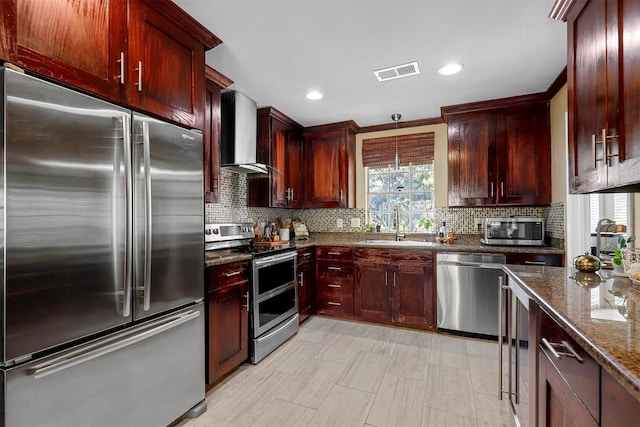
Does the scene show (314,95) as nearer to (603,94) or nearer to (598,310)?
(603,94)

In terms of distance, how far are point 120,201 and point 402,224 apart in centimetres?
339

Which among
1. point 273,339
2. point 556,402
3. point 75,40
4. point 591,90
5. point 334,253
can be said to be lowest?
point 273,339

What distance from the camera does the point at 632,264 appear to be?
4.61 ft

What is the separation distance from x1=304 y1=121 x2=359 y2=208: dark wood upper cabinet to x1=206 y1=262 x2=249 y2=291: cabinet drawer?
1.86 metres

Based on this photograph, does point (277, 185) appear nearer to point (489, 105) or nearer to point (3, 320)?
point (489, 105)

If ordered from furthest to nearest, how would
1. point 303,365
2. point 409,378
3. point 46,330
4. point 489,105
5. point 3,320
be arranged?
point 489,105, point 303,365, point 409,378, point 46,330, point 3,320

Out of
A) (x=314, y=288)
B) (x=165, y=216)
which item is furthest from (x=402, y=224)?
(x=165, y=216)

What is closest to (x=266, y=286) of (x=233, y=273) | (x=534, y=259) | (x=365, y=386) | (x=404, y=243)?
(x=233, y=273)

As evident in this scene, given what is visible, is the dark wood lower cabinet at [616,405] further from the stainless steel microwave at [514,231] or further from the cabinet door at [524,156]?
the cabinet door at [524,156]

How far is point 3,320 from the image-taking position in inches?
42.6

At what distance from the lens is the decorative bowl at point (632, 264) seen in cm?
136

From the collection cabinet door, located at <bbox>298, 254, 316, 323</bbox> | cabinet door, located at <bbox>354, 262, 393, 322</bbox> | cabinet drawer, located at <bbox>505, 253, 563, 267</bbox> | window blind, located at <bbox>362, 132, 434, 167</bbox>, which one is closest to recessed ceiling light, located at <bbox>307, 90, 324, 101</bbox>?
window blind, located at <bbox>362, 132, 434, 167</bbox>

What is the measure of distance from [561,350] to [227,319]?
1978 mm

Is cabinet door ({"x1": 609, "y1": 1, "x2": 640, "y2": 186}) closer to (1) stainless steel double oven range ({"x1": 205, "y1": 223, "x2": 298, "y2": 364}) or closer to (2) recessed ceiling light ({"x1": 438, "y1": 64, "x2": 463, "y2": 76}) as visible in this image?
(2) recessed ceiling light ({"x1": 438, "y1": 64, "x2": 463, "y2": 76})
